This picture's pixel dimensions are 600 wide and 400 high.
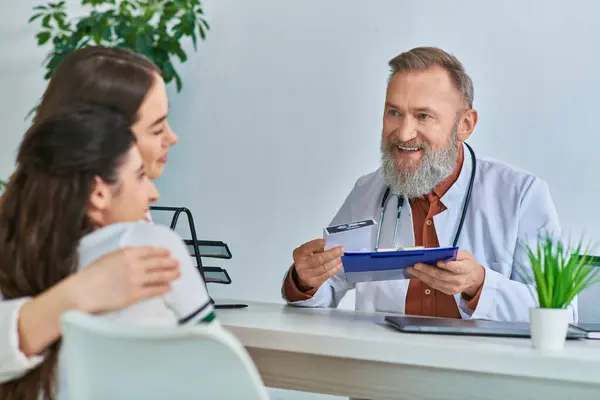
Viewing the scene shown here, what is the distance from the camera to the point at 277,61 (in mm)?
4184

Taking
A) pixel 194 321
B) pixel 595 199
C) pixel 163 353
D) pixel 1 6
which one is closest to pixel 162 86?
pixel 194 321

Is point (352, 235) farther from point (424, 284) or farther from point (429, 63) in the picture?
point (429, 63)

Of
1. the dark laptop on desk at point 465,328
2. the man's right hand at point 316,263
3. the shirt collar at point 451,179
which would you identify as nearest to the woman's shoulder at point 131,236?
the dark laptop on desk at point 465,328

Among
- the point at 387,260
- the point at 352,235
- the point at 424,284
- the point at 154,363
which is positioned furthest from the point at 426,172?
the point at 154,363

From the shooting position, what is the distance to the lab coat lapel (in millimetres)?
2688

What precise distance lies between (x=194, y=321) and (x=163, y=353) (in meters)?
0.23

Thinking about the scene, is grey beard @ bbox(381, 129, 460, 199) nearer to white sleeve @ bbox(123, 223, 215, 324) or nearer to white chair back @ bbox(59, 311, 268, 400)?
white sleeve @ bbox(123, 223, 215, 324)

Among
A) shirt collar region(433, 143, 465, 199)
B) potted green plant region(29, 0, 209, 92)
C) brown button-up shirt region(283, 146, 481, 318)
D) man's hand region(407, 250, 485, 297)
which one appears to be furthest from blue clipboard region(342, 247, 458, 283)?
potted green plant region(29, 0, 209, 92)

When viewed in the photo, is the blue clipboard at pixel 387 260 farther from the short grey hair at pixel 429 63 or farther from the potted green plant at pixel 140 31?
the potted green plant at pixel 140 31

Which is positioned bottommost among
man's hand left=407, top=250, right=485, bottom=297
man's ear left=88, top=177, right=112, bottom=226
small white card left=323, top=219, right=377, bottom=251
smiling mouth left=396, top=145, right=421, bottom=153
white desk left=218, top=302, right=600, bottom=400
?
white desk left=218, top=302, right=600, bottom=400

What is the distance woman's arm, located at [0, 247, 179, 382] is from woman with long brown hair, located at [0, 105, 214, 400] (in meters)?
0.02

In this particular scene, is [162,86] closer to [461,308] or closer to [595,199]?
[461,308]

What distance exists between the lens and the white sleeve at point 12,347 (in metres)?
1.27

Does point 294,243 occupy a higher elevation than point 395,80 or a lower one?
lower
